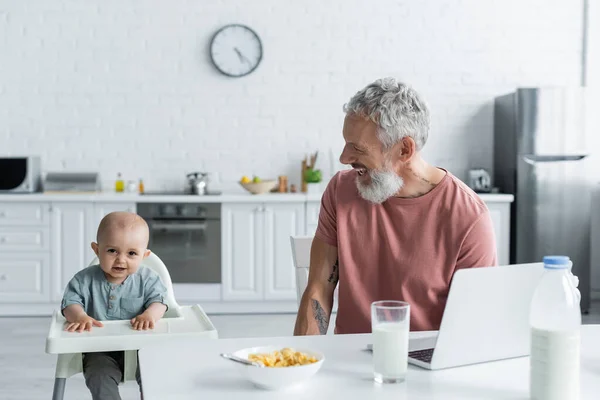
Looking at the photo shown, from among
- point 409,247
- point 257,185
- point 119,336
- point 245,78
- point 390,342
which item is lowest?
point 119,336

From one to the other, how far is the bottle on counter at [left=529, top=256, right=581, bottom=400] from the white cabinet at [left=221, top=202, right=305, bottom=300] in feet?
12.4

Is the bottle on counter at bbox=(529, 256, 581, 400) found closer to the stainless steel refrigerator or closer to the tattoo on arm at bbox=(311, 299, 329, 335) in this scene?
the tattoo on arm at bbox=(311, 299, 329, 335)

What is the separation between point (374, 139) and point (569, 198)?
11.5 feet

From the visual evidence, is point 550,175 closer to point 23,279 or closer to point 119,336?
point 23,279

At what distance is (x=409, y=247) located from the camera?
2008 millimetres

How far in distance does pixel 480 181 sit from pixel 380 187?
3479mm

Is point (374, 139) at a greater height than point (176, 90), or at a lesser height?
lesser

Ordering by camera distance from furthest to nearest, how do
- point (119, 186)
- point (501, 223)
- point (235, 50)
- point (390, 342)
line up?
point (235, 50)
point (119, 186)
point (501, 223)
point (390, 342)

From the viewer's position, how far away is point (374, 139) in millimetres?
1994

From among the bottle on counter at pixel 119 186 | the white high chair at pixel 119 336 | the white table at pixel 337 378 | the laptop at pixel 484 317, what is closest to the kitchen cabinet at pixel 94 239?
the bottle on counter at pixel 119 186

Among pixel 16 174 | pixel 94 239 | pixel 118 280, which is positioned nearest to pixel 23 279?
pixel 94 239

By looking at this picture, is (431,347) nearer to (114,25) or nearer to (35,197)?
→ (35,197)

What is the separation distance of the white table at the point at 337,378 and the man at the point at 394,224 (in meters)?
0.39

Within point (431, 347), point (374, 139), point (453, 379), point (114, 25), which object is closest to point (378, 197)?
point (374, 139)
